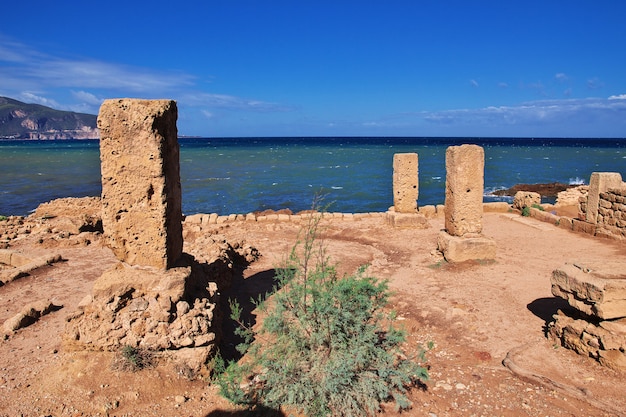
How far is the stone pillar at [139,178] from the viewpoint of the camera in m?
5.18

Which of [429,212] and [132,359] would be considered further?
[429,212]

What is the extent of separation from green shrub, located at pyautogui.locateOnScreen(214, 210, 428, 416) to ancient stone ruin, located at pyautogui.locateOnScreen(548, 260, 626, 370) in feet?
6.87

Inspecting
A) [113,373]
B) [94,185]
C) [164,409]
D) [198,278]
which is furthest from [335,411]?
[94,185]

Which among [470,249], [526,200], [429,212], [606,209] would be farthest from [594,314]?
[526,200]

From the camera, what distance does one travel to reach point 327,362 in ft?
13.9

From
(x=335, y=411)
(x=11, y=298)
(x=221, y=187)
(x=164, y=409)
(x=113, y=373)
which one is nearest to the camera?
(x=335, y=411)

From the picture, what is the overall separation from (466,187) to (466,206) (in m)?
0.40

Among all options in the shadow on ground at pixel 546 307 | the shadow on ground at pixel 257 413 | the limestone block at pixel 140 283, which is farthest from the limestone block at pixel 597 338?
the limestone block at pixel 140 283

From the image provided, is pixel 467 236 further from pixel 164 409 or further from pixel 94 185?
pixel 94 185

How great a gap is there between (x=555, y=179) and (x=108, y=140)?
35.8 meters

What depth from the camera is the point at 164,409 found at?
4.31 meters

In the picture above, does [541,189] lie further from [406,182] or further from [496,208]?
[406,182]

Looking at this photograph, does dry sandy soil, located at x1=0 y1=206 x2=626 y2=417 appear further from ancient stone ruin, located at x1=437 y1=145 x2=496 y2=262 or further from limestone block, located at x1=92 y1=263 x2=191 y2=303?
limestone block, located at x1=92 y1=263 x2=191 y2=303

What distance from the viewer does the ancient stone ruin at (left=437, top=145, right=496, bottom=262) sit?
8.75 metres
